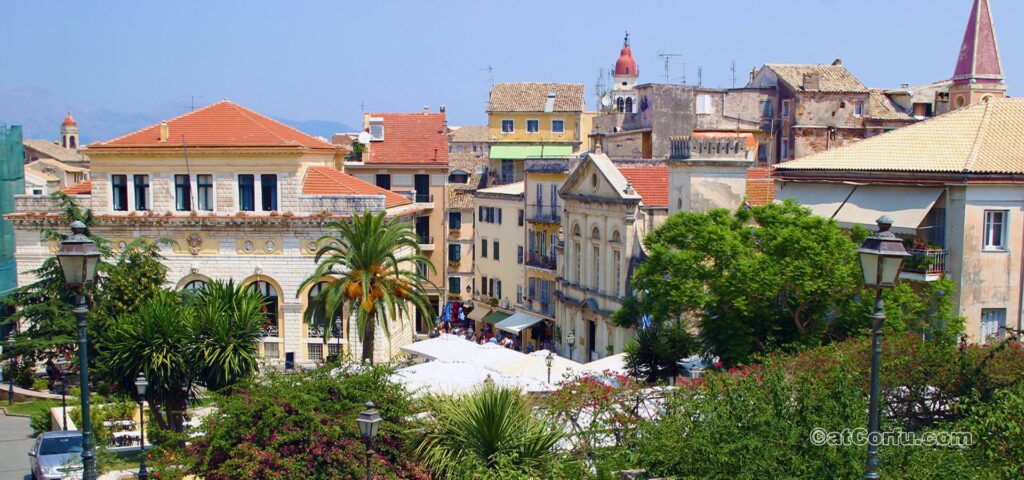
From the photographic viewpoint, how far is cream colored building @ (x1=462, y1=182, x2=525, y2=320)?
5366cm

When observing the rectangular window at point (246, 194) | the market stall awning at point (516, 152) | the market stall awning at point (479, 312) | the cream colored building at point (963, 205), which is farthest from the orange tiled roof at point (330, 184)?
the market stall awning at point (516, 152)

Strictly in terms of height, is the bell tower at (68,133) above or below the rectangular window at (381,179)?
above

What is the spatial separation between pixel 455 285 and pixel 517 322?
38.3 ft

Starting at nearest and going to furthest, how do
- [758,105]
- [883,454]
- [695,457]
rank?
[883,454] → [695,457] → [758,105]

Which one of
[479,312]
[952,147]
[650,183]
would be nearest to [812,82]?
[650,183]

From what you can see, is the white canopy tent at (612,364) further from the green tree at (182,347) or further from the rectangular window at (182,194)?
the rectangular window at (182,194)

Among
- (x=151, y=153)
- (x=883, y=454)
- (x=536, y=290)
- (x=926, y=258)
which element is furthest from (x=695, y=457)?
(x=536, y=290)

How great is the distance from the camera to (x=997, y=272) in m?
28.1

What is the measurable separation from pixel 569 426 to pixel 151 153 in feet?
89.6

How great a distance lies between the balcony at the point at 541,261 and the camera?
49094mm

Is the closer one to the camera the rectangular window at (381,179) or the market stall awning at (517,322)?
the market stall awning at (517,322)

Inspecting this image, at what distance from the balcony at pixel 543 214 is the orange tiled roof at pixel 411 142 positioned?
414 inches

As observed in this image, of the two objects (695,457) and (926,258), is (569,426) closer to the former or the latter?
(695,457)

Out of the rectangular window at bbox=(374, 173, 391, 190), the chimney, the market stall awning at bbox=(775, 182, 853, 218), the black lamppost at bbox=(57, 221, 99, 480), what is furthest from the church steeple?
the black lamppost at bbox=(57, 221, 99, 480)
